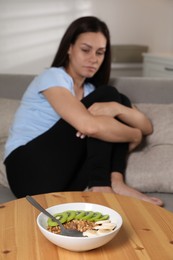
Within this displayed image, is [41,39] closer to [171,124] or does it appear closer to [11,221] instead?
[171,124]

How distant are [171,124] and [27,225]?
1.04 meters

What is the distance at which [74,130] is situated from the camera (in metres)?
1.61

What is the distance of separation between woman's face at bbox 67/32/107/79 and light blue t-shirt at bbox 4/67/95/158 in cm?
7

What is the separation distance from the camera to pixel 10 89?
6.79 ft

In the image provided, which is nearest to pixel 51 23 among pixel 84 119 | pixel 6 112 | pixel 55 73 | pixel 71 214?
pixel 6 112

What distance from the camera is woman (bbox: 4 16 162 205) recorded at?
157 centimetres

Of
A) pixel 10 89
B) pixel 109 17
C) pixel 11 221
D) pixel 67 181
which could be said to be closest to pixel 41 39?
pixel 109 17

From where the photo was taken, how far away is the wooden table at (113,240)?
90 cm

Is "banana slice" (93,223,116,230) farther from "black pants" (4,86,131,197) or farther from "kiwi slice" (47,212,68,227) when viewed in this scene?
"black pants" (4,86,131,197)

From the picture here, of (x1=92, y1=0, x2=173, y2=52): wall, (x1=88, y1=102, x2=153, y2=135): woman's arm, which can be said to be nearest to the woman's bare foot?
(x1=88, y1=102, x2=153, y2=135): woman's arm

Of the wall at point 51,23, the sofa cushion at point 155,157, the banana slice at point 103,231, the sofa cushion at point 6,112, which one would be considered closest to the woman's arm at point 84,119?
the sofa cushion at point 155,157

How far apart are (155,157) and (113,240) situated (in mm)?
830

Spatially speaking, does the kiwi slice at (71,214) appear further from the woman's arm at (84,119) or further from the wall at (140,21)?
the wall at (140,21)

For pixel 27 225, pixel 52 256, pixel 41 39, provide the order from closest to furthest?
1. pixel 52 256
2. pixel 27 225
3. pixel 41 39
